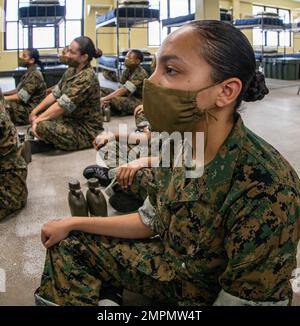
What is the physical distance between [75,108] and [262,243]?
2.86 m

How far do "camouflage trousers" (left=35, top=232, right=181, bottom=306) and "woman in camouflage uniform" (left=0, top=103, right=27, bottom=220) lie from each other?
→ 100cm

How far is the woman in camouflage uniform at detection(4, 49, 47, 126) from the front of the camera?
455cm

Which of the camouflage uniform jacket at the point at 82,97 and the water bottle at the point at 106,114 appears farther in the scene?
the water bottle at the point at 106,114

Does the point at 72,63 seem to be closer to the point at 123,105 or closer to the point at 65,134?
the point at 65,134

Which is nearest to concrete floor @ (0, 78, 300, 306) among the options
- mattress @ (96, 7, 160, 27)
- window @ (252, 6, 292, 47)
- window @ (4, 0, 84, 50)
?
mattress @ (96, 7, 160, 27)

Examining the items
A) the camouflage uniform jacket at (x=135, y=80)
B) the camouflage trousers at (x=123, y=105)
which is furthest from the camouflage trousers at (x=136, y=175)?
the camouflage trousers at (x=123, y=105)

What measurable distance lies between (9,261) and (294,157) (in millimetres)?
2248

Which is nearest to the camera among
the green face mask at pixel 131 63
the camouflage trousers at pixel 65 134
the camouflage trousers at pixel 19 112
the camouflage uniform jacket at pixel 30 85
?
the camouflage trousers at pixel 65 134

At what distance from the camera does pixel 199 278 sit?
112 centimetres

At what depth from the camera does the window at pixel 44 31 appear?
9859 millimetres

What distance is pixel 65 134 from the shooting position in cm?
363

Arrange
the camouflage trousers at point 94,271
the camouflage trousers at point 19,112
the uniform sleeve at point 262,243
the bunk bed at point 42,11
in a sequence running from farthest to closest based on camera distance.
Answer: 1. the bunk bed at point 42,11
2. the camouflage trousers at point 19,112
3. the camouflage trousers at point 94,271
4. the uniform sleeve at point 262,243

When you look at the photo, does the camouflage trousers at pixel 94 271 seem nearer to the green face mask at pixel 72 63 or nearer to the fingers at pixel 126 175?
the fingers at pixel 126 175

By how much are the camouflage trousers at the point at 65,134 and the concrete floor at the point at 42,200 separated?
0.29ft
